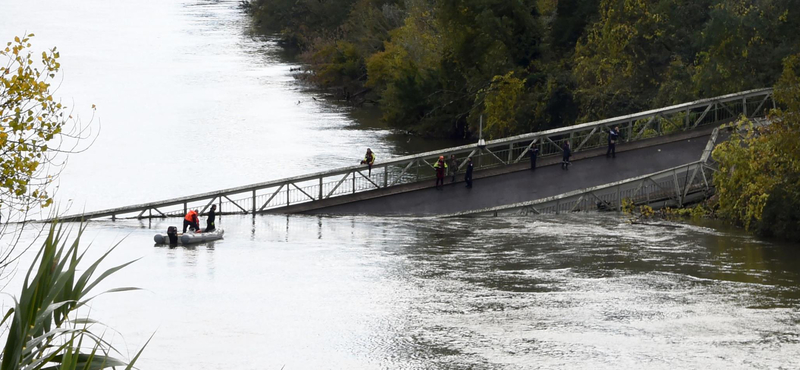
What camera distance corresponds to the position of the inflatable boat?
29.4 m

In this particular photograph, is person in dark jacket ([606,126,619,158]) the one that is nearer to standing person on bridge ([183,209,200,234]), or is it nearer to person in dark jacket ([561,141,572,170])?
person in dark jacket ([561,141,572,170])

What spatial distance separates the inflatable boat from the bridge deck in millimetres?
5879

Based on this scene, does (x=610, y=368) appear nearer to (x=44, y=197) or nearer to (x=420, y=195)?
(x=44, y=197)

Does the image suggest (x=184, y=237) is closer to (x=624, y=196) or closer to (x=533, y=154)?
(x=533, y=154)

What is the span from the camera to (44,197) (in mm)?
20172

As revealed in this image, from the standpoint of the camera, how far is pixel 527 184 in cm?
3700

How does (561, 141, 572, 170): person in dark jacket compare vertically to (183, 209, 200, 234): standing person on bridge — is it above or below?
above

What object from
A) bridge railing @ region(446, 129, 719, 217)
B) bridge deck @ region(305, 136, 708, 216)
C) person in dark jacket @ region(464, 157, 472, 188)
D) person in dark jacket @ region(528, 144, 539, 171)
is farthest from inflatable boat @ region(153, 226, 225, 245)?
person in dark jacket @ region(528, 144, 539, 171)

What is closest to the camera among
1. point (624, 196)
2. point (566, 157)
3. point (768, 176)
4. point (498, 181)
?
point (768, 176)

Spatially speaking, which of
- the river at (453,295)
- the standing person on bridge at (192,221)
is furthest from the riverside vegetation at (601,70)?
the standing person on bridge at (192,221)

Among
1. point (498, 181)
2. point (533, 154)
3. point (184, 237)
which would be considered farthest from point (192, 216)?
point (533, 154)

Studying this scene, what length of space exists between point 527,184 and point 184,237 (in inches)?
508

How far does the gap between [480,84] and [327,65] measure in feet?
95.0

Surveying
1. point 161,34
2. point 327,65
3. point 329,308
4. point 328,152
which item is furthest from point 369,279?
point 161,34
